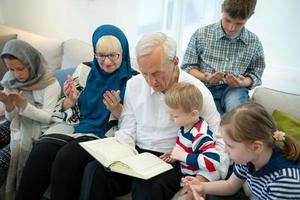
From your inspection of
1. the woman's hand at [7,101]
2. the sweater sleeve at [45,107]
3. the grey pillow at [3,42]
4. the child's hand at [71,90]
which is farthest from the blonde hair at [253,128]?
the grey pillow at [3,42]

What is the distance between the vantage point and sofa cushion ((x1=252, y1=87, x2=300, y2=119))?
1607 mm

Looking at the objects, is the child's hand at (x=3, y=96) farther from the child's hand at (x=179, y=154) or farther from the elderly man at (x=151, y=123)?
the child's hand at (x=179, y=154)

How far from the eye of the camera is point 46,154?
1.59 m

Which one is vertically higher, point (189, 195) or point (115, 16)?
point (115, 16)

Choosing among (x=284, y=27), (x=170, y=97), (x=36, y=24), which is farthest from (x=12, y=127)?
(x=284, y=27)

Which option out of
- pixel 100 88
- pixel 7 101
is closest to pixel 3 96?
pixel 7 101

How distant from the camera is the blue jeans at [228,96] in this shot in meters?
1.75

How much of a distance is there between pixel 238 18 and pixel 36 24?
2.12m

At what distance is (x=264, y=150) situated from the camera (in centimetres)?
108

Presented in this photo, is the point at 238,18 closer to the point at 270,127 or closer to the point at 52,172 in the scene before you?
the point at 270,127

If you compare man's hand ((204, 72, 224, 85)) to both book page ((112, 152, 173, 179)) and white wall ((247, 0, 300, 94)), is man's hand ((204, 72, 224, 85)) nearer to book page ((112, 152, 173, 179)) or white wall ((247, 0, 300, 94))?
book page ((112, 152, 173, 179))

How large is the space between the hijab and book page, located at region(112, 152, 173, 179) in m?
0.39

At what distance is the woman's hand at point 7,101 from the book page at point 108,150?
542mm

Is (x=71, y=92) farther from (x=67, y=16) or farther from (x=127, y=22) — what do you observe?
(x=67, y=16)
